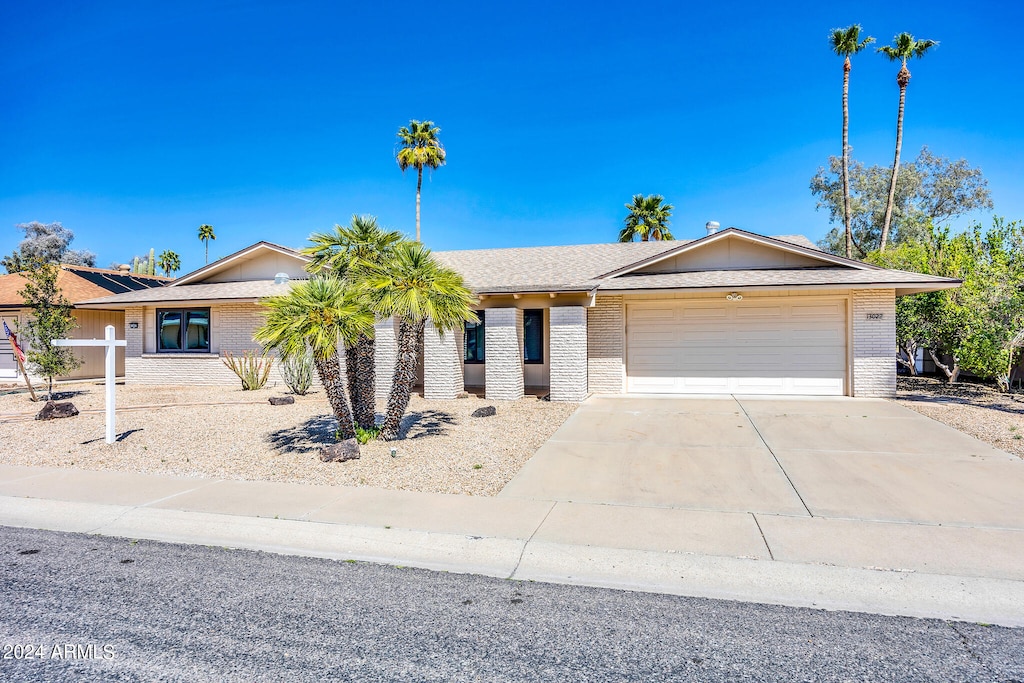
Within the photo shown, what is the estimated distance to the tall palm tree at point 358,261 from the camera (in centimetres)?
961

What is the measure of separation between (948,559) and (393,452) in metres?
6.60

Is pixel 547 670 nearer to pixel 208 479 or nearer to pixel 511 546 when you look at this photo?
pixel 511 546

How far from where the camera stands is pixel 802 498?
263 inches

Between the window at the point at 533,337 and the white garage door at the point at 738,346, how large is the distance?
9.35 ft

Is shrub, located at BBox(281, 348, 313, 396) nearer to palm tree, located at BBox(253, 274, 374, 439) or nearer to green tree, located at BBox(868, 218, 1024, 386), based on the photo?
palm tree, located at BBox(253, 274, 374, 439)

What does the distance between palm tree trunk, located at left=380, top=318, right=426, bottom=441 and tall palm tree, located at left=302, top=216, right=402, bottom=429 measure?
15.1 inches

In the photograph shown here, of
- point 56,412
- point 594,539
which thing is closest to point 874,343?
point 594,539

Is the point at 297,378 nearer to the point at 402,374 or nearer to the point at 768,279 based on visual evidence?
the point at 402,374

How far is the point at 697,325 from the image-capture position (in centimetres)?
1568

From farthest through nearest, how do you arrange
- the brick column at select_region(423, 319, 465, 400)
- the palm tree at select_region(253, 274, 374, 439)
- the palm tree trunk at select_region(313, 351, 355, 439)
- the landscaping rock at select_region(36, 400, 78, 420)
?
1. the brick column at select_region(423, 319, 465, 400)
2. the landscaping rock at select_region(36, 400, 78, 420)
3. the palm tree trunk at select_region(313, 351, 355, 439)
4. the palm tree at select_region(253, 274, 374, 439)

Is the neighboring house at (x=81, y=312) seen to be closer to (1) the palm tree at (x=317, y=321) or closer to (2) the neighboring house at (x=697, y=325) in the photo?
(2) the neighboring house at (x=697, y=325)

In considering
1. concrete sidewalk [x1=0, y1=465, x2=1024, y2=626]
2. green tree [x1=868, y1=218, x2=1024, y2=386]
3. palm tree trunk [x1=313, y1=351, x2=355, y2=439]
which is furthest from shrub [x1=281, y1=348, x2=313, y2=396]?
green tree [x1=868, y1=218, x2=1024, y2=386]

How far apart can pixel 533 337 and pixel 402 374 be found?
344 inches

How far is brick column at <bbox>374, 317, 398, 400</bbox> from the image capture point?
1591 cm
